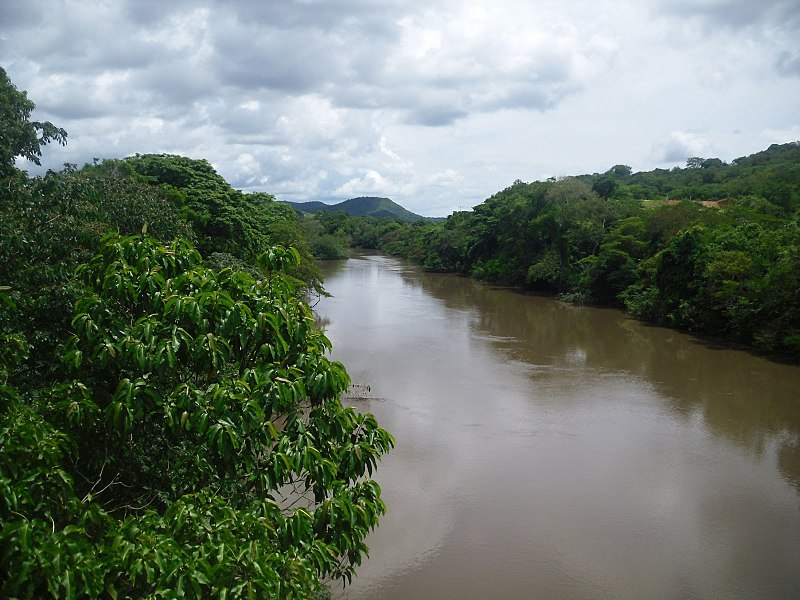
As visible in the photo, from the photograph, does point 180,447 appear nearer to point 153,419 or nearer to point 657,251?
point 153,419

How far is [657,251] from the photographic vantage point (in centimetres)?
2473

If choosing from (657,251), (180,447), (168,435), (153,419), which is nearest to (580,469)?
(180,447)

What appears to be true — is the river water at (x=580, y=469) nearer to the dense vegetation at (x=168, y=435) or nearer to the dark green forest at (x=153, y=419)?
the dark green forest at (x=153, y=419)

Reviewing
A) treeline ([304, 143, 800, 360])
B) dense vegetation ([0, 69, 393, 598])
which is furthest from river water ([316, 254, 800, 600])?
dense vegetation ([0, 69, 393, 598])

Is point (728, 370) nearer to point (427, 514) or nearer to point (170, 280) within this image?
point (427, 514)

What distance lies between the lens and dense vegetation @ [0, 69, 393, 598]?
246cm

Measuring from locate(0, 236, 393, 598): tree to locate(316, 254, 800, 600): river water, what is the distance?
364cm

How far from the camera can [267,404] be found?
10.7 feet

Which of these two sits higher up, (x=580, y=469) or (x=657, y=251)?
(x=657, y=251)

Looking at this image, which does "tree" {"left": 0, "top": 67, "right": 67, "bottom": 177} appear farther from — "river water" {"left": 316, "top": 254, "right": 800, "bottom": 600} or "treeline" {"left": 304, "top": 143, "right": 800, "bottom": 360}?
"treeline" {"left": 304, "top": 143, "right": 800, "bottom": 360}

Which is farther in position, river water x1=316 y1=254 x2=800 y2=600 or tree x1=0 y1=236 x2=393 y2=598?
river water x1=316 y1=254 x2=800 y2=600

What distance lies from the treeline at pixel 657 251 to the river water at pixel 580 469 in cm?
152

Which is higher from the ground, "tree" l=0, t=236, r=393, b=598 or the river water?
"tree" l=0, t=236, r=393, b=598

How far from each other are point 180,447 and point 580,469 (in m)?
7.13
